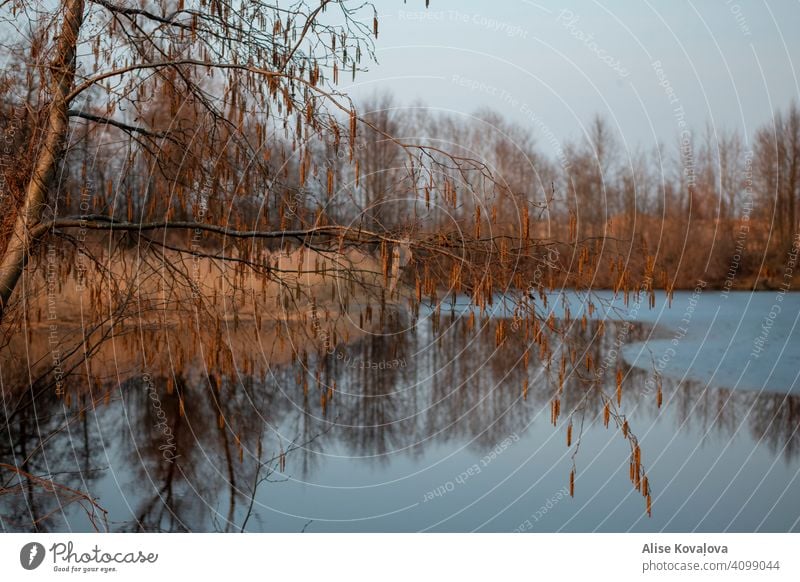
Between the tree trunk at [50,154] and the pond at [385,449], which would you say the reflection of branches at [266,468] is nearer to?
the pond at [385,449]

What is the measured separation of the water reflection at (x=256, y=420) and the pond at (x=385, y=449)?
0.6 inches

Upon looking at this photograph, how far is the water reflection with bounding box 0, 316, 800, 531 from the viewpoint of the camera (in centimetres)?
496

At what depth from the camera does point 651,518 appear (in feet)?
15.9

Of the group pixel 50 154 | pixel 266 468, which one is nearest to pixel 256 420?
pixel 266 468

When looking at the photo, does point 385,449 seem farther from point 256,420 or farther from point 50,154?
point 50,154

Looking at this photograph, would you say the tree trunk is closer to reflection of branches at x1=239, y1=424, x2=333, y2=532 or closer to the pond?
the pond

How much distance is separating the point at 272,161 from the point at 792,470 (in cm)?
406

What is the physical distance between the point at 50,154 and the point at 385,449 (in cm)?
308

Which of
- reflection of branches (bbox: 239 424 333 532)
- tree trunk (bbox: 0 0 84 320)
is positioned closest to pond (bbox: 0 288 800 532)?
reflection of branches (bbox: 239 424 333 532)

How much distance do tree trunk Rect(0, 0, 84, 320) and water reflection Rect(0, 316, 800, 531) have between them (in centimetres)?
69

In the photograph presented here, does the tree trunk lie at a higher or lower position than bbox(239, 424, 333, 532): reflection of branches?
higher

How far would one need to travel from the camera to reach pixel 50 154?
353 centimetres

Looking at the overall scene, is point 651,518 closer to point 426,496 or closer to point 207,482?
point 426,496
